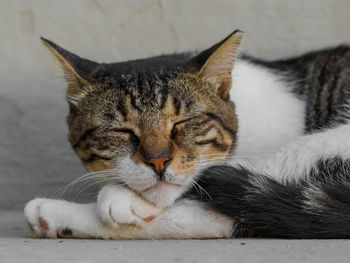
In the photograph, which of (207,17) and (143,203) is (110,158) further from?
(207,17)

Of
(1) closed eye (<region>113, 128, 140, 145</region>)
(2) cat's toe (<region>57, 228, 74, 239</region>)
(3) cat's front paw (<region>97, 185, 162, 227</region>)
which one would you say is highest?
(1) closed eye (<region>113, 128, 140, 145</region>)

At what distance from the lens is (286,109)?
255 cm

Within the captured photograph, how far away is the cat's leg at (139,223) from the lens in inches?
72.2

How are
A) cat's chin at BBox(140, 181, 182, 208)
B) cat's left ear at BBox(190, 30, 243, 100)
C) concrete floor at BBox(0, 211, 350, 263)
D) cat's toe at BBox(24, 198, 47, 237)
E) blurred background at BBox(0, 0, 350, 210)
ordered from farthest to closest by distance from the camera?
blurred background at BBox(0, 0, 350, 210)
cat's left ear at BBox(190, 30, 243, 100)
cat's toe at BBox(24, 198, 47, 237)
cat's chin at BBox(140, 181, 182, 208)
concrete floor at BBox(0, 211, 350, 263)

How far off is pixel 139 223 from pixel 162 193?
12 centimetres

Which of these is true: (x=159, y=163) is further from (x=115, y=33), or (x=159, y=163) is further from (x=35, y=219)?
(x=115, y=33)

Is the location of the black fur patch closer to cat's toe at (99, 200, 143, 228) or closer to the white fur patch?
cat's toe at (99, 200, 143, 228)

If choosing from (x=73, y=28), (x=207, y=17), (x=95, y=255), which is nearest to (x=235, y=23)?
(x=207, y=17)

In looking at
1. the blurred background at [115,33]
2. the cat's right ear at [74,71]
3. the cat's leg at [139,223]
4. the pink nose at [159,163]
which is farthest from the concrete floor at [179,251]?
the blurred background at [115,33]

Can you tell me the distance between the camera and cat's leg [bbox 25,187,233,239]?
1.83 metres

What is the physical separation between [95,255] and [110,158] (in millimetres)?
441

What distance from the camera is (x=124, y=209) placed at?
181 cm

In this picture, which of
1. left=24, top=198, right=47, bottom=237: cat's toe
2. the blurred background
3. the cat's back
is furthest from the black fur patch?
the blurred background

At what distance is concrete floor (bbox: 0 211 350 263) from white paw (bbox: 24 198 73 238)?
10cm
